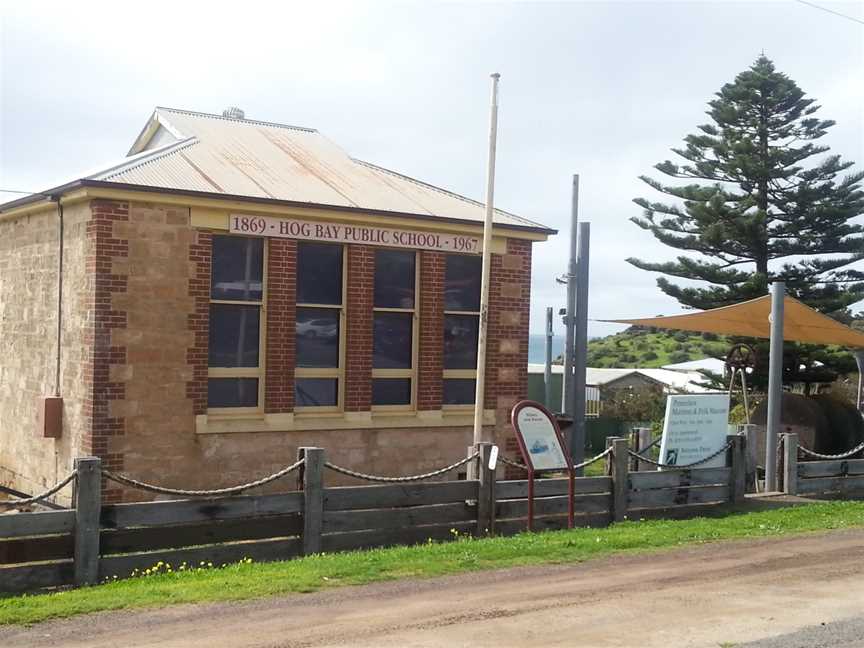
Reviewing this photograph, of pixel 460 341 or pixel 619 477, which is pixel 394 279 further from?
pixel 619 477

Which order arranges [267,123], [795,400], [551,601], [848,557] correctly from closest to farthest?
[551,601]
[848,557]
[267,123]
[795,400]

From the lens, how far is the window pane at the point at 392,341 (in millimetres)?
15516

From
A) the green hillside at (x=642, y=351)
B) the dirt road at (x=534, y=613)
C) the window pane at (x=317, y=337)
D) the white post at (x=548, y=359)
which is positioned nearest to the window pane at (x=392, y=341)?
the window pane at (x=317, y=337)

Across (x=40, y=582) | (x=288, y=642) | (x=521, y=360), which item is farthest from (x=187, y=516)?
(x=521, y=360)

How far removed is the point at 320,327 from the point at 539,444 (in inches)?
160

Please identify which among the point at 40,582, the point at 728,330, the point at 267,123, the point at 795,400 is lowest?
the point at 40,582

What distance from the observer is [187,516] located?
1000cm

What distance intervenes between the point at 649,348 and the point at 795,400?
5584 centimetres

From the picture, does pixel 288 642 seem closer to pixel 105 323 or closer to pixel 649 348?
pixel 105 323

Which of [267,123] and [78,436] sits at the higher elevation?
[267,123]

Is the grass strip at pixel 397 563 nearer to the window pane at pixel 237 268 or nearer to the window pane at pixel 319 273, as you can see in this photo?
the window pane at pixel 319 273

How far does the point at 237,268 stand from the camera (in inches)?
562

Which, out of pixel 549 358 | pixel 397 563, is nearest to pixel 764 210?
pixel 549 358

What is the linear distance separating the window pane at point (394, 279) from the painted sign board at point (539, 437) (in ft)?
12.4
